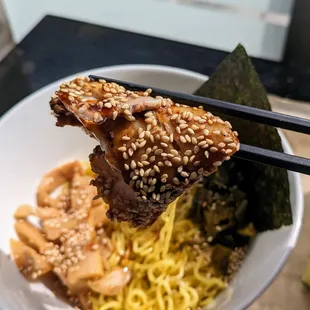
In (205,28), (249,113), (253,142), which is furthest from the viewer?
(205,28)

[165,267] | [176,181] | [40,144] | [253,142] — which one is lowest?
[165,267]

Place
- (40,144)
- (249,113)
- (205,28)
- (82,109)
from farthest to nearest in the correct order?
(205,28) < (40,144) < (249,113) < (82,109)

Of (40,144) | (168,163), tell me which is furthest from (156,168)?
(40,144)

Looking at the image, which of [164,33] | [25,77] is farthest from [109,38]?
[25,77]

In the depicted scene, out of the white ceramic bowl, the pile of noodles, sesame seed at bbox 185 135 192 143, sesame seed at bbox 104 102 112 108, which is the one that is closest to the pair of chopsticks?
sesame seed at bbox 185 135 192 143

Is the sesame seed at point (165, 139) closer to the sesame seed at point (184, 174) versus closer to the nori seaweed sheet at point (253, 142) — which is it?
the sesame seed at point (184, 174)

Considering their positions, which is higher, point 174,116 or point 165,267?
point 174,116

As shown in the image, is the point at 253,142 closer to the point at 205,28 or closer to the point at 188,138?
the point at 188,138
